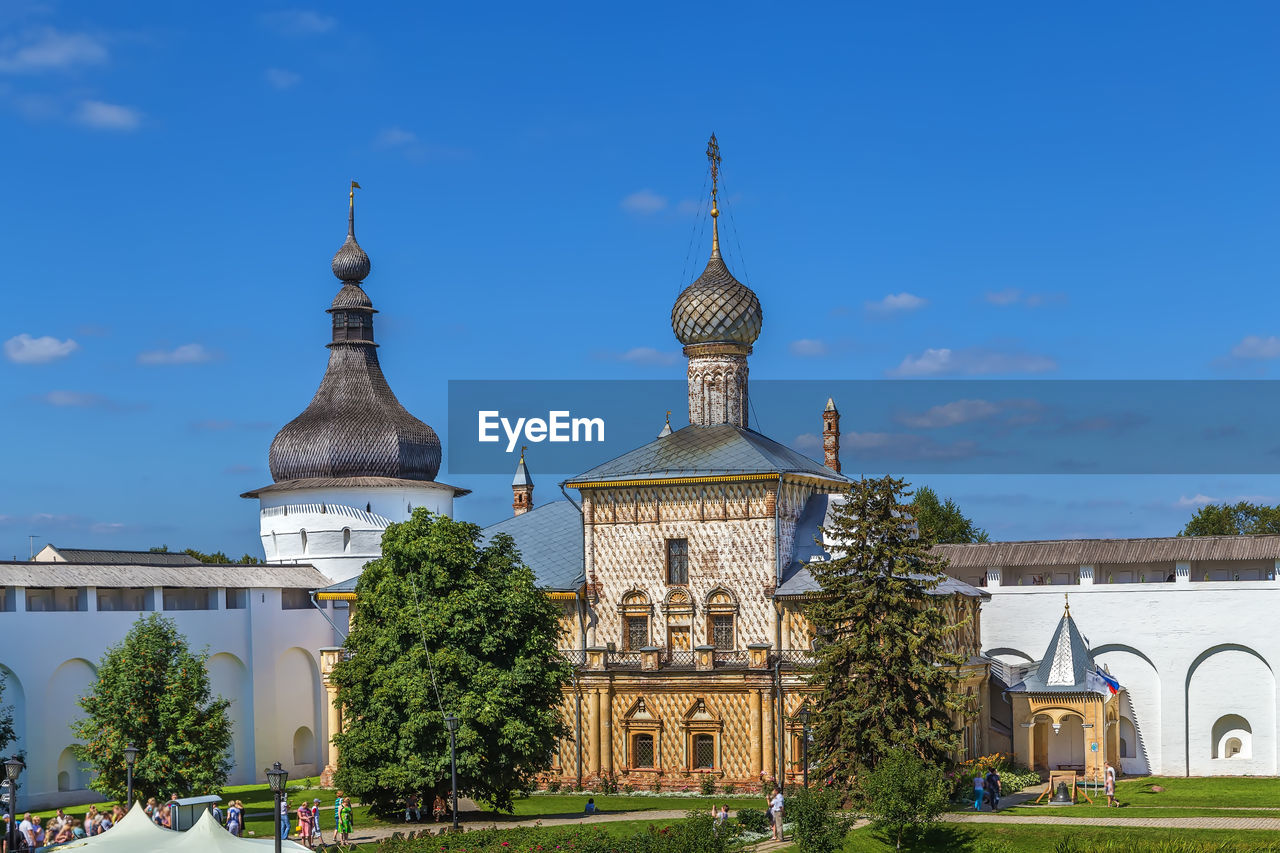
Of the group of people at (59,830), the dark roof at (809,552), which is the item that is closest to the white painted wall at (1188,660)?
the dark roof at (809,552)

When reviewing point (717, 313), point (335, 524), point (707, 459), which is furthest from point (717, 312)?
point (335, 524)

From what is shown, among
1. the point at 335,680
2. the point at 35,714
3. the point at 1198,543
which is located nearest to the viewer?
the point at 335,680

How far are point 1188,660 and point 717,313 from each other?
16308mm

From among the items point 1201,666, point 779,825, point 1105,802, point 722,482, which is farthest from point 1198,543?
point 779,825

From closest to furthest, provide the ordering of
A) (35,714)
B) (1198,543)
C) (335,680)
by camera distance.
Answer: (335,680), (35,714), (1198,543)

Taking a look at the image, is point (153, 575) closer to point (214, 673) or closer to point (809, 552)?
point (214, 673)

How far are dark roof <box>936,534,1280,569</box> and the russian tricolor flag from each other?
463cm

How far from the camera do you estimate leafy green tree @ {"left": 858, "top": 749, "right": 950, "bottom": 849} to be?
30266mm

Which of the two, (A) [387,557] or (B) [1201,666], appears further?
(B) [1201,666]

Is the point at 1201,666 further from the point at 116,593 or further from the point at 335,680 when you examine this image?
the point at 116,593

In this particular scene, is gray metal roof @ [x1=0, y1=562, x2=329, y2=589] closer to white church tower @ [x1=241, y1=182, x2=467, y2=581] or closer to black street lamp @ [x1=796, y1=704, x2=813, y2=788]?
white church tower @ [x1=241, y1=182, x2=467, y2=581]

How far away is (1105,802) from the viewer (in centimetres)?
3669

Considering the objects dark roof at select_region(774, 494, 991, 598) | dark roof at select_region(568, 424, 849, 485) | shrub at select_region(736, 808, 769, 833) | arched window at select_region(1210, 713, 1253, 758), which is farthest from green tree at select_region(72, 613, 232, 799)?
arched window at select_region(1210, 713, 1253, 758)

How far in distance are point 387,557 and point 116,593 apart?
12.4 m
